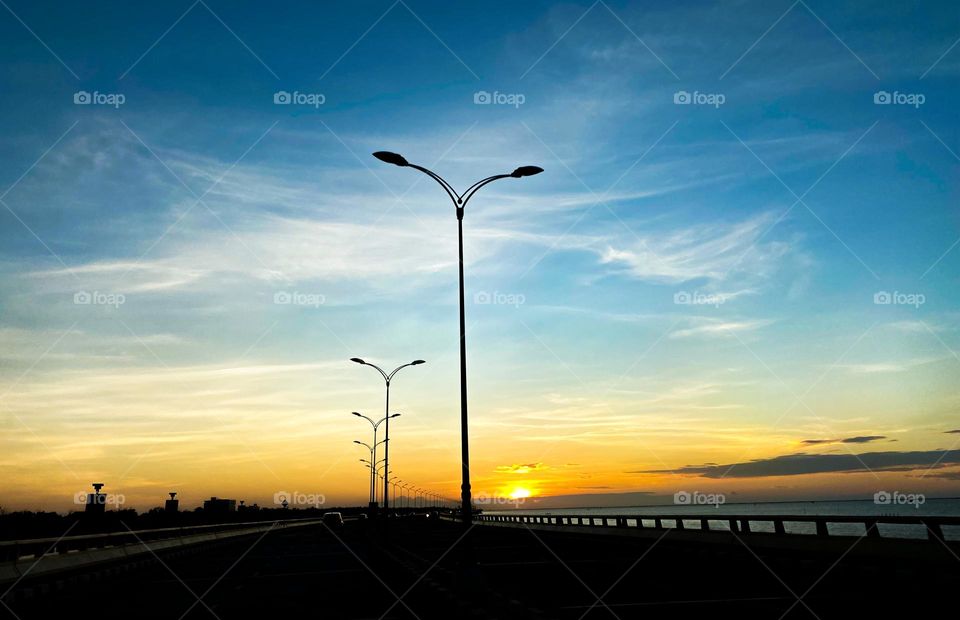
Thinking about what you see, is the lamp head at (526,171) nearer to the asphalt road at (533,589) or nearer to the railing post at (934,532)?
the asphalt road at (533,589)

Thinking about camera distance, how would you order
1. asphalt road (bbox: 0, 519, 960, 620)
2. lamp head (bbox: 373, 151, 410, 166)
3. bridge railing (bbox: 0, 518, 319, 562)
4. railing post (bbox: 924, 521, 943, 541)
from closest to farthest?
asphalt road (bbox: 0, 519, 960, 620), railing post (bbox: 924, 521, 943, 541), bridge railing (bbox: 0, 518, 319, 562), lamp head (bbox: 373, 151, 410, 166)

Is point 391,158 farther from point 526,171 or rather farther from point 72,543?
point 72,543

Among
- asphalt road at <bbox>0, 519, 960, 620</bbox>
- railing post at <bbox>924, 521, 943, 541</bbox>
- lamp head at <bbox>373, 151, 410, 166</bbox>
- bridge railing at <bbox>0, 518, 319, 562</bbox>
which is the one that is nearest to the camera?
asphalt road at <bbox>0, 519, 960, 620</bbox>

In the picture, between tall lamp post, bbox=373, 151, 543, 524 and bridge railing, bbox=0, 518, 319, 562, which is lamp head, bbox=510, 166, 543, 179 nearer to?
tall lamp post, bbox=373, 151, 543, 524

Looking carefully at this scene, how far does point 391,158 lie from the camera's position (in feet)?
73.9

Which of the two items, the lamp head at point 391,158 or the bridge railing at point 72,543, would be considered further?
the lamp head at point 391,158

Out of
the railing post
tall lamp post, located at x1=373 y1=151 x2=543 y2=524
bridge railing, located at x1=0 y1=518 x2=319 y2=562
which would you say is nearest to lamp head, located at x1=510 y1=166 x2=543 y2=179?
tall lamp post, located at x1=373 y1=151 x2=543 y2=524

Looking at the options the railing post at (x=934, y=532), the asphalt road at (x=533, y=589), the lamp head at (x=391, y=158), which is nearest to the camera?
the asphalt road at (x=533, y=589)

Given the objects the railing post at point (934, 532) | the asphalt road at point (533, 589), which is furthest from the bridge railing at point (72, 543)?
the railing post at point (934, 532)

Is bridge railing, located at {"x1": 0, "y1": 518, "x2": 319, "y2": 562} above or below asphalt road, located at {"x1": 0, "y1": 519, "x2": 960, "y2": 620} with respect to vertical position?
above

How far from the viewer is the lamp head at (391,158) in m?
22.4

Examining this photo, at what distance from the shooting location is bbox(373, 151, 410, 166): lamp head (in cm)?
2244

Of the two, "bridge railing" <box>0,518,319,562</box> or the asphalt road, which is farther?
"bridge railing" <box>0,518,319,562</box>

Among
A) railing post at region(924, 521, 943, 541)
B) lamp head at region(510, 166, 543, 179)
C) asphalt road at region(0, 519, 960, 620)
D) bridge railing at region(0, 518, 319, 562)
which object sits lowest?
asphalt road at region(0, 519, 960, 620)
